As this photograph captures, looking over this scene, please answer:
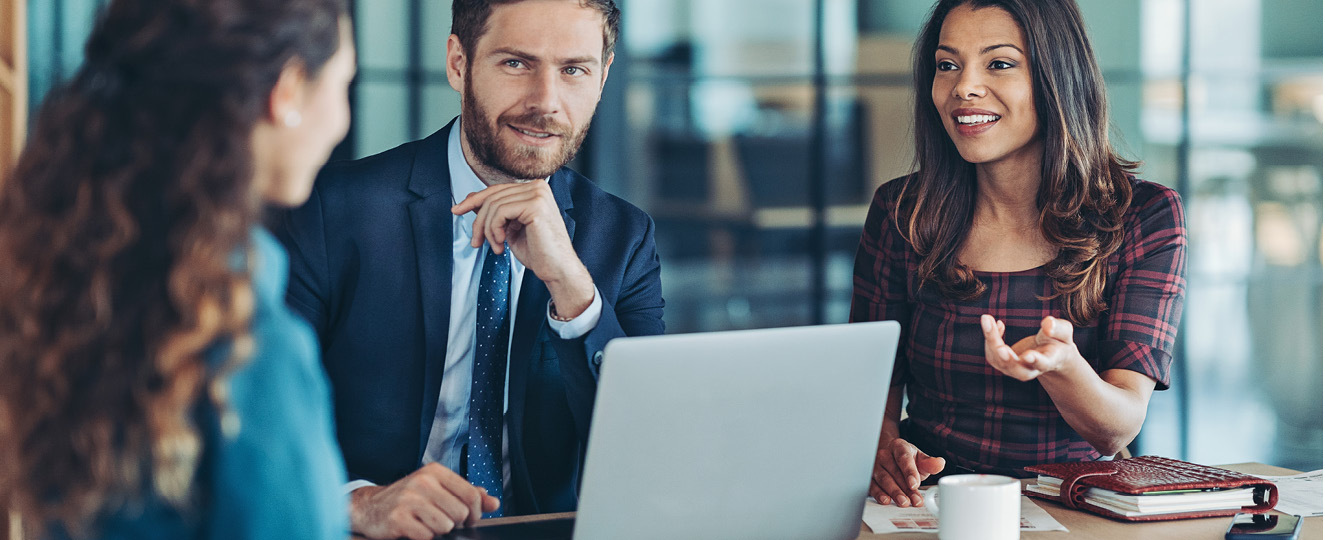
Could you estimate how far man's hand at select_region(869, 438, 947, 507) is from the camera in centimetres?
150

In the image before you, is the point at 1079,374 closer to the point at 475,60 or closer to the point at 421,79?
the point at 475,60

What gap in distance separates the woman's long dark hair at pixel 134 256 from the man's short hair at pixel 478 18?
1.02m

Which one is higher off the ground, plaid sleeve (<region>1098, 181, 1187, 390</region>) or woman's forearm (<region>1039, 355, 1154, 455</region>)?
plaid sleeve (<region>1098, 181, 1187, 390</region>)

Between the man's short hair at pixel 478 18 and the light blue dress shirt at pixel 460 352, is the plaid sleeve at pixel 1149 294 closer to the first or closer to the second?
the light blue dress shirt at pixel 460 352

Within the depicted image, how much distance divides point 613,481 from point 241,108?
0.56 meters

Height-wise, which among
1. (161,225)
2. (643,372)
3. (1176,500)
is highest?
(161,225)

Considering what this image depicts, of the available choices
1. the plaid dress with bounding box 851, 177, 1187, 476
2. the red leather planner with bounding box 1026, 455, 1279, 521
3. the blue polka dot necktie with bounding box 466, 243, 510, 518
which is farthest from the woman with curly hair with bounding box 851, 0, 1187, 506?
the blue polka dot necktie with bounding box 466, 243, 510, 518

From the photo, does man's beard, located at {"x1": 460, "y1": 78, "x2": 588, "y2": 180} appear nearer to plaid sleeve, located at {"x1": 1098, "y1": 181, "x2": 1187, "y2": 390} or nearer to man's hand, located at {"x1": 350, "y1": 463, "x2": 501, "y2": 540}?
man's hand, located at {"x1": 350, "y1": 463, "x2": 501, "y2": 540}

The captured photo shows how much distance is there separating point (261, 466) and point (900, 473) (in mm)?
1012

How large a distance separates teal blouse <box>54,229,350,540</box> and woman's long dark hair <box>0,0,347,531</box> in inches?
0.6

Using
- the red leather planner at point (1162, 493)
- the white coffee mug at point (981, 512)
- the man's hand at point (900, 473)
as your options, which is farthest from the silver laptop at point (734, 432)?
the red leather planner at point (1162, 493)

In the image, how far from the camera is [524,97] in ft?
5.97

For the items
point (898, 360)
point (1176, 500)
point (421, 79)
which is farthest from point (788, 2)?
point (1176, 500)

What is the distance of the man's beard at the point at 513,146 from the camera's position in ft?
5.95
